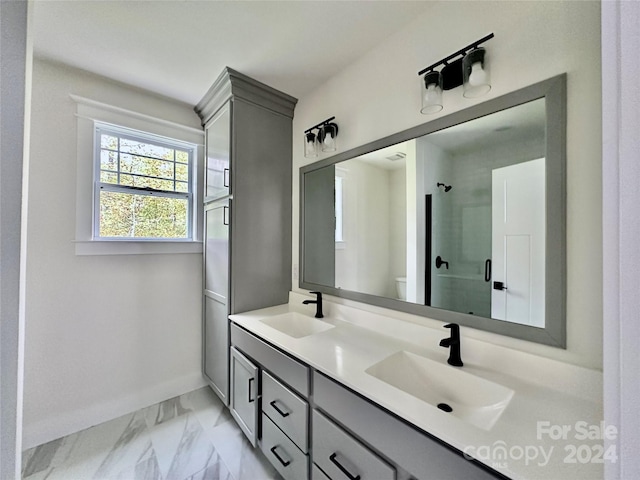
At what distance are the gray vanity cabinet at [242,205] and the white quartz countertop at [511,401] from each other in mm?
658

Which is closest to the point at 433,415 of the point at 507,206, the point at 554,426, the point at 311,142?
the point at 554,426

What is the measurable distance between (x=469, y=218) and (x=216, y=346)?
198 cm

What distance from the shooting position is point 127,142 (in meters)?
2.08

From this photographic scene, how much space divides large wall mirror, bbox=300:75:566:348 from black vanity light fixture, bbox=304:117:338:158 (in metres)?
0.13

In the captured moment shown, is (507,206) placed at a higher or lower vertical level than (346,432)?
higher

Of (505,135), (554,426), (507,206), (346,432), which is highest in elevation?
(505,135)

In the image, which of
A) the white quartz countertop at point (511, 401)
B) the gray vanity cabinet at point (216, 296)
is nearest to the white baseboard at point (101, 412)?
the gray vanity cabinet at point (216, 296)

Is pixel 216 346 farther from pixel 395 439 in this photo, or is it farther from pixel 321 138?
pixel 321 138

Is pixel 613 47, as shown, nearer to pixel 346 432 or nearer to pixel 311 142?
pixel 346 432

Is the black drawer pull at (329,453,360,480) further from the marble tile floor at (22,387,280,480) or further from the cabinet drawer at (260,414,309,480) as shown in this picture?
the marble tile floor at (22,387,280,480)

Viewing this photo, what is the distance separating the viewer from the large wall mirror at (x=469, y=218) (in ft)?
3.14

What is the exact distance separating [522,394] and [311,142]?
5.77 feet

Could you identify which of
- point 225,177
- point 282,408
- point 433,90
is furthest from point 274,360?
point 433,90

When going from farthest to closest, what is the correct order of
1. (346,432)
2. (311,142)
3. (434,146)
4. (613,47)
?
(311,142) < (434,146) < (346,432) < (613,47)
